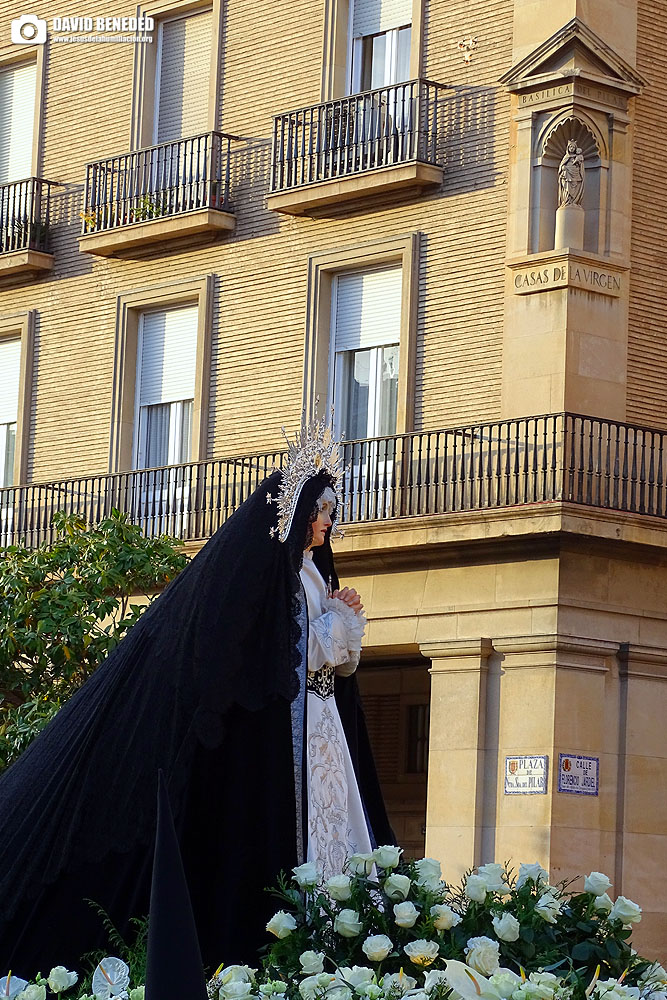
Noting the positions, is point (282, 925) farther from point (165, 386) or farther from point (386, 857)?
point (165, 386)

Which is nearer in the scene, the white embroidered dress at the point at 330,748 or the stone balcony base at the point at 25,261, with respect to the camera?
the white embroidered dress at the point at 330,748

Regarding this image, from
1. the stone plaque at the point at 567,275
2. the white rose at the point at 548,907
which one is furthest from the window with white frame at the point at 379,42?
the white rose at the point at 548,907

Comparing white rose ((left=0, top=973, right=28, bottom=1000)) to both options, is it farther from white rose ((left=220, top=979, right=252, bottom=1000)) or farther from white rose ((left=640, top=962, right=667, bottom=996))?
white rose ((left=640, top=962, right=667, bottom=996))

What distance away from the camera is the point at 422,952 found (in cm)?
573

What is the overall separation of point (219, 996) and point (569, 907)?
143 centimetres

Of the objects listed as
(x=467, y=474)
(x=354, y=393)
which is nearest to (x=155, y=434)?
(x=354, y=393)

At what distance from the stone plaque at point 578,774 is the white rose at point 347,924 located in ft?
37.9

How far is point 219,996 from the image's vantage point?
18.1 feet

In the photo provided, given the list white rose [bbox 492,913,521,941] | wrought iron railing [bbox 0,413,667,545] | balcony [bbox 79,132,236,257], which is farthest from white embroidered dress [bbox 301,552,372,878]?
balcony [bbox 79,132,236,257]

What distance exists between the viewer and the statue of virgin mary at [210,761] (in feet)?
24.6

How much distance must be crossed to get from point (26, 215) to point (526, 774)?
32.1 feet

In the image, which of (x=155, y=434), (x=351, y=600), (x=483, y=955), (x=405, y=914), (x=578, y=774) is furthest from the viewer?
(x=155, y=434)

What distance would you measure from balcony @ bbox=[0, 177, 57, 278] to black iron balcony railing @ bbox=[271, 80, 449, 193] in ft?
12.3

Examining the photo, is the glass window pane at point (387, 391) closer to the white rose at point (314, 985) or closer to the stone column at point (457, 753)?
the stone column at point (457, 753)
